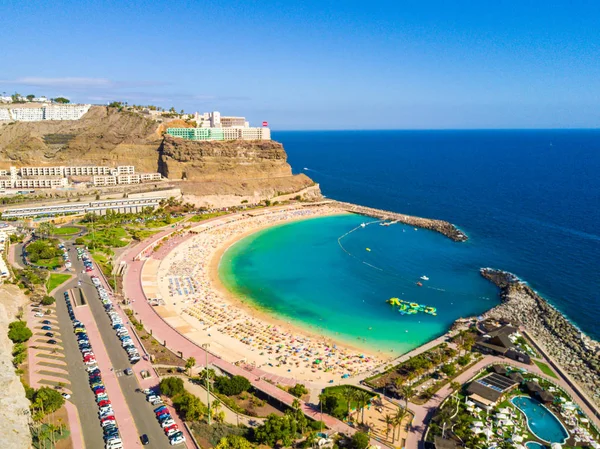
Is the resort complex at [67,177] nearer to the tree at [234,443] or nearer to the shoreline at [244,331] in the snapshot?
the shoreline at [244,331]

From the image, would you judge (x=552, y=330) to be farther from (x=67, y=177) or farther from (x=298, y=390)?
(x=67, y=177)

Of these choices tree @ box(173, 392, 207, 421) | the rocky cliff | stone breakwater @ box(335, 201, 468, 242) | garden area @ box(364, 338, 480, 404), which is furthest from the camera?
the rocky cliff

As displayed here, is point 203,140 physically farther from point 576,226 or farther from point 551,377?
point 551,377

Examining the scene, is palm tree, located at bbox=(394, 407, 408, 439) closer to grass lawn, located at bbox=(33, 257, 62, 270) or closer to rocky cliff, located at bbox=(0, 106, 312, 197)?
grass lawn, located at bbox=(33, 257, 62, 270)

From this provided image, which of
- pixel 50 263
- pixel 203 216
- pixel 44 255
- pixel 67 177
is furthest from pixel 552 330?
pixel 67 177

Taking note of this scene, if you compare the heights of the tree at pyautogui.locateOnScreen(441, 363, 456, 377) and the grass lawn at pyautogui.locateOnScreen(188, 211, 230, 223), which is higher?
the grass lawn at pyautogui.locateOnScreen(188, 211, 230, 223)

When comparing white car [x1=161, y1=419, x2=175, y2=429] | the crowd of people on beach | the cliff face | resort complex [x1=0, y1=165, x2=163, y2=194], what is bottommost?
the crowd of people on beach

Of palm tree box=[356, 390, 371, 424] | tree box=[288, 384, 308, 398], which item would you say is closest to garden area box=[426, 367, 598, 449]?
palm tree box=[356, 390, 371, 424]

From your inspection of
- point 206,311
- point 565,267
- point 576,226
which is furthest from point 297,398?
point 576,226

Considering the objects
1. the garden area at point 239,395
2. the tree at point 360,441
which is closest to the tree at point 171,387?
the garden area at point 239,395
